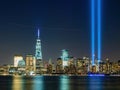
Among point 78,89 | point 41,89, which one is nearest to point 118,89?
point 78,89

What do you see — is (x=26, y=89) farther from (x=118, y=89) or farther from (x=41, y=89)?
(x=118, y=89)

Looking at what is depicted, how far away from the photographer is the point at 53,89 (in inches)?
4321

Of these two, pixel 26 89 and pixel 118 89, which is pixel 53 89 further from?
pixel 118 89

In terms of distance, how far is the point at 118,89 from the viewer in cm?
10656

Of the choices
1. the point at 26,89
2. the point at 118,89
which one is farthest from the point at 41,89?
the point at 118,89

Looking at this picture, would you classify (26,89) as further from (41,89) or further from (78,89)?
(78,89)

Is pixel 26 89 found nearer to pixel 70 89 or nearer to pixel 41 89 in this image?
pixel 41 89

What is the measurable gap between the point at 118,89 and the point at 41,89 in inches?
710

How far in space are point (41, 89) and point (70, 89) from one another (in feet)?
24.8

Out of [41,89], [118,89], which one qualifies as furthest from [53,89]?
[118,89]

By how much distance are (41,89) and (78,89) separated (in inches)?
363

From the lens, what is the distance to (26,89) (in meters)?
106
